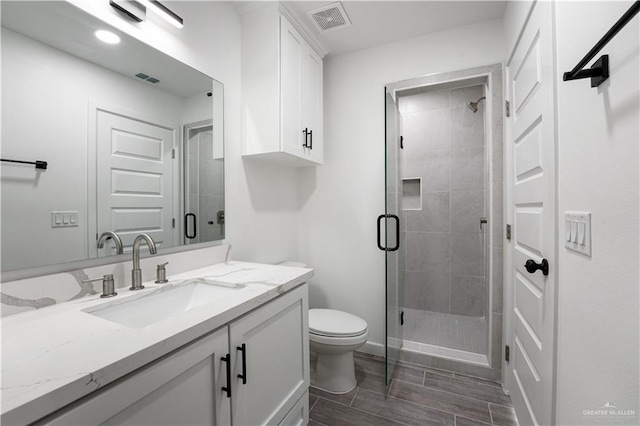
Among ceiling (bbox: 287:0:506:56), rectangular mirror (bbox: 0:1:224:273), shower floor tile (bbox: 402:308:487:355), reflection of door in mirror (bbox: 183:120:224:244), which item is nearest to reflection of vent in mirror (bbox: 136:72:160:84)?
rectangular mirror (bbox: 0:1:224:273)

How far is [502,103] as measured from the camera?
1857 millimetres

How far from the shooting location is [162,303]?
3.83ft

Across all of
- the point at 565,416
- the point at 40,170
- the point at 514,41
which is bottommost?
the point at 565,416

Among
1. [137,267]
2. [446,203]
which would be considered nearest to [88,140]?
[137,267]

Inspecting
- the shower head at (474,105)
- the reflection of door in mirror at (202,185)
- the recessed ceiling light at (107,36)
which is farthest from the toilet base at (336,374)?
the shower head at (474,105)

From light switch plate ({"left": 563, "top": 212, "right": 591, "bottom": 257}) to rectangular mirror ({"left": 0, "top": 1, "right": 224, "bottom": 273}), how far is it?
5.41 feet

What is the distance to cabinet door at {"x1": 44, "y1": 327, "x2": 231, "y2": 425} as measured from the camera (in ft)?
1.93

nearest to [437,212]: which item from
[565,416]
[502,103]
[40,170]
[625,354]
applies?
[502,103]

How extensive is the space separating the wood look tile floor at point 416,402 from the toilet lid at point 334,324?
0.41 metres

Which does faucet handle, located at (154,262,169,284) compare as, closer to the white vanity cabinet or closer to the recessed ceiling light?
the white vanity cabinet

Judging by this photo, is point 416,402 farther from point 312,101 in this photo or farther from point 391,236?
point 312,101

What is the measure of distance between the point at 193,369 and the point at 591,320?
1164mm

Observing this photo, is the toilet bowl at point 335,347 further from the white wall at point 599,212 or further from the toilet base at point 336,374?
the white wall at point 599,212

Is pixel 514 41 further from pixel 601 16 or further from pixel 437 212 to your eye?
pixel 437 212
